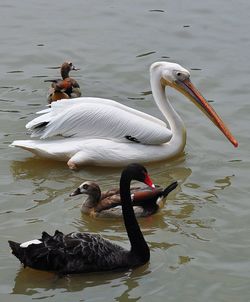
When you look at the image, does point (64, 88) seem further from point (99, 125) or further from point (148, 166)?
point (148, 166)

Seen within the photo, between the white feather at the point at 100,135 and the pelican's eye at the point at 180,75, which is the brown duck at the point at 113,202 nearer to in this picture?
the white feather at the point at 100,135

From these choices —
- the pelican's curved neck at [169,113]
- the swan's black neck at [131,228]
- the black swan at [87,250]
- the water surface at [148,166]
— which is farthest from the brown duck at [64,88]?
the swan's black neck at [131,228]

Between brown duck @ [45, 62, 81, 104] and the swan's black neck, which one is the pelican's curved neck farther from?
the swan's black neck

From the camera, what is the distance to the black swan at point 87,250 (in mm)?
6836

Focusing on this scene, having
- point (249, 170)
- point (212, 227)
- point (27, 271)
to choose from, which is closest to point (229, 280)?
point (212, 227)

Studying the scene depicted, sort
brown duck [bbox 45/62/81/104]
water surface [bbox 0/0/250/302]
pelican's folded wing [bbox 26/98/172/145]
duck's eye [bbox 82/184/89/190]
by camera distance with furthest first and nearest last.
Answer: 1. brown duck [bbox 45/62/81/104]
2. pelican's folded wing [bbox 26/98/172/145]
3. duck's eye [bbox 82/184/89/190]
4. water surface [bbox 0/0/250/302]

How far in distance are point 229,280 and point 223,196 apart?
5.20ft

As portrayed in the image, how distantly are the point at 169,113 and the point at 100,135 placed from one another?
28.8 inches

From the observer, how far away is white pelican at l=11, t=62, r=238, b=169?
353 inches

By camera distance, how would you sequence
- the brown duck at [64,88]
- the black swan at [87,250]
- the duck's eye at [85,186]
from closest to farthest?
the black swan at [87,250]
the duck's eye at [85,186]
the brown duck at [64,88]

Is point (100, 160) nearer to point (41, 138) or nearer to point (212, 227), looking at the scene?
point (41, 138)

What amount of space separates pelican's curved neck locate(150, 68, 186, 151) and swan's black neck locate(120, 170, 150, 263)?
7.21 ft

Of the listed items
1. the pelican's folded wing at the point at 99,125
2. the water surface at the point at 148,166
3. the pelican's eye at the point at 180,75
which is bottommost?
the water surface at the point at 148,166

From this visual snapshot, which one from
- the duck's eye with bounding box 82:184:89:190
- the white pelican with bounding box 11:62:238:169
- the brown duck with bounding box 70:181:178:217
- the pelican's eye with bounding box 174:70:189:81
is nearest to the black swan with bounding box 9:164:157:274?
the brown duck with bounding box 70:181:178:217
